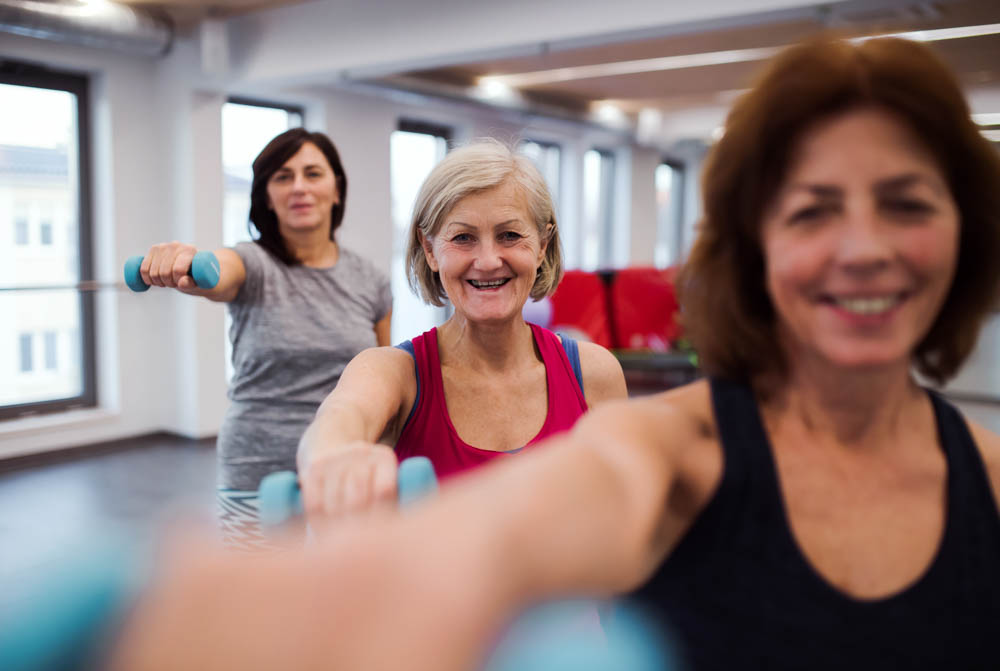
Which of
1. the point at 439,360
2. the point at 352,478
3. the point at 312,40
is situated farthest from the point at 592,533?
the point at 312,40

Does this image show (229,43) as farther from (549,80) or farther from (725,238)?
(725,238)

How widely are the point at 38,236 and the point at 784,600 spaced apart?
6497mm

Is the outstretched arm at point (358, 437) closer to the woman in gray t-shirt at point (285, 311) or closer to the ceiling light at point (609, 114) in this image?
the woman in gray t-shirt at point (285, 311)

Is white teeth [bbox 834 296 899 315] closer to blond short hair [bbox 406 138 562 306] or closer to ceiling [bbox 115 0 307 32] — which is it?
blond short hair [bbox 406 138 562 306]

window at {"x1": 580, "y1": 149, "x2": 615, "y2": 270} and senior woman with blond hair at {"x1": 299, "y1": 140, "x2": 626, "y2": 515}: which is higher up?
window at {"x1": 580, "y1": 149, "x2": 615, "y2": 270}

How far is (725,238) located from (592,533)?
0.52 m

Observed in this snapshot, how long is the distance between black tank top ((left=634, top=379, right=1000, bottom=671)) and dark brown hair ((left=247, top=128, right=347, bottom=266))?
6.18 feet

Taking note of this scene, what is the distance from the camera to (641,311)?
335 inches

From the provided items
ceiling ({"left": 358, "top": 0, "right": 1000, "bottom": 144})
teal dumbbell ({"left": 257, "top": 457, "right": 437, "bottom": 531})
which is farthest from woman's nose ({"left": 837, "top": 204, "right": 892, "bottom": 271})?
ceiling ({"left": 358, "top": 0, "right": 1000, "bottom": 144})

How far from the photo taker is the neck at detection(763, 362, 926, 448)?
96cm

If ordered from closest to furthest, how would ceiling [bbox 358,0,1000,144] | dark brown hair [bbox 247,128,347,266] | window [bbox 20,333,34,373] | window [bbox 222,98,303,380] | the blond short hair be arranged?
1. the blond short hair
2. dark brown hair [bbox 247,128,347,266]
3. ceiling [bbox 358,0,1000,144]
4. window [bbox 20,333,34,373]
5. window [bbox 222,98,303,380]

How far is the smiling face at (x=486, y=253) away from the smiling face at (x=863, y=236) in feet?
2.63

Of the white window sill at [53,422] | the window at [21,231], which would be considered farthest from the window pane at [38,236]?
the white window sill at [53,422]

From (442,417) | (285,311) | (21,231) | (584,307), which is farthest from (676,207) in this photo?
(442,417)
